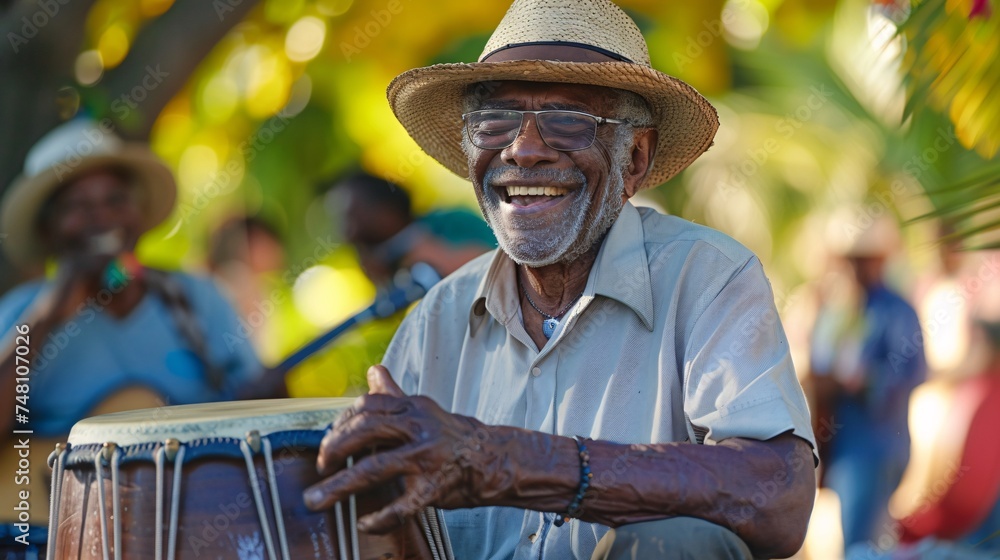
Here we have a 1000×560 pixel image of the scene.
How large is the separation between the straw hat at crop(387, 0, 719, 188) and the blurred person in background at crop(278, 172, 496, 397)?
2.46 meters

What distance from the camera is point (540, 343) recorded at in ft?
8.16

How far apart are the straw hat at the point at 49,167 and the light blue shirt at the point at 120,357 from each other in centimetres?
19

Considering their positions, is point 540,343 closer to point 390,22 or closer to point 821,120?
point 821,120

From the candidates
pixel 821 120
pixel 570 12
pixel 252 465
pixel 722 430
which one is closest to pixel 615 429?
pixel 722 430

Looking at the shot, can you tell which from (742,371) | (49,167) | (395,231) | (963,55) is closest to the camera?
(742,371)

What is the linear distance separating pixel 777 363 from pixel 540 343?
587mm

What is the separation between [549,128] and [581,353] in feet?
1.66

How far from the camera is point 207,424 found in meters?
1.81

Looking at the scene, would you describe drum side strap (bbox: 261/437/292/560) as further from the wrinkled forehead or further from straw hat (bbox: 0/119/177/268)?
straw hat (bbox: 0/119/177/268)

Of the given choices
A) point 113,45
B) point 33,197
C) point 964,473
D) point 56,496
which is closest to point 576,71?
point 56,496

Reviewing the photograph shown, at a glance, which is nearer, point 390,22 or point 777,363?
point 777,363

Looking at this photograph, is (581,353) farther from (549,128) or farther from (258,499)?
(258,499)

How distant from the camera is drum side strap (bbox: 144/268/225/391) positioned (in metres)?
4.70

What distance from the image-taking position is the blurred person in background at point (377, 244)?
5344 millimetres
